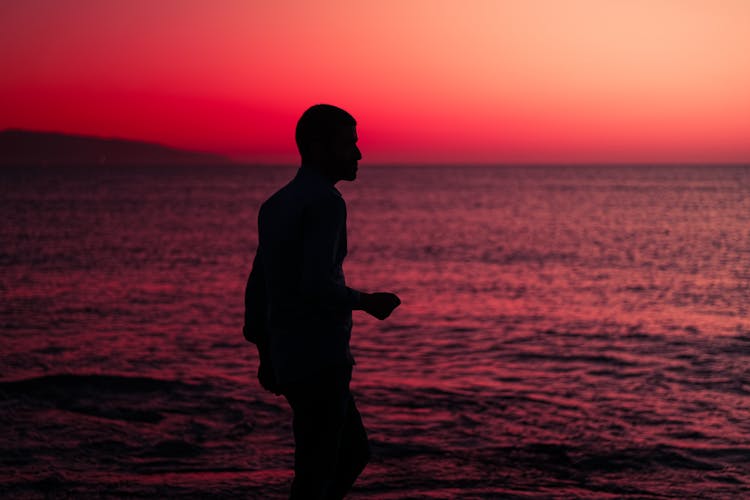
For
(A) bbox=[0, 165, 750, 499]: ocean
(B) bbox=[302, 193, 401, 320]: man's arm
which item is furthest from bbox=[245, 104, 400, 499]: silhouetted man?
(A) bbox=[0, 165, 750, 499]: ocean

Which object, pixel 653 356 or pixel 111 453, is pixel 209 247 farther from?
pixel 111 453

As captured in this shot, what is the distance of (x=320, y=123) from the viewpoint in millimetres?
3463

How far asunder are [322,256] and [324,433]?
0.78 m

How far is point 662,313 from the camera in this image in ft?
62.6

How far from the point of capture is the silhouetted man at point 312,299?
3.22 m

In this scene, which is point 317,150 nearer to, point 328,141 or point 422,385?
point 328,141

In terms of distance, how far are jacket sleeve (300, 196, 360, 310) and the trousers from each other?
328mm

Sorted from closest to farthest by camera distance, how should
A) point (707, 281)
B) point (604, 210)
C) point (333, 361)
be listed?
point (333, 361), point (707, 281), point (604, 210)

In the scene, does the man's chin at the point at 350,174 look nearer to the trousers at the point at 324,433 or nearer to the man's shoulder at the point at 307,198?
the man's shoulder at the point at 307,198

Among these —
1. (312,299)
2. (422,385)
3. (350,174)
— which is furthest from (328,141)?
(422,385)

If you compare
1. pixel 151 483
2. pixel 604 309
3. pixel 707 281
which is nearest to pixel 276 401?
pixel 151 483

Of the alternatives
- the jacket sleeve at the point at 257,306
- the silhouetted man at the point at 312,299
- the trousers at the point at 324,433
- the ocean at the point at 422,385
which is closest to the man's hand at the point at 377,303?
the silhouetted man at the point at 312,299

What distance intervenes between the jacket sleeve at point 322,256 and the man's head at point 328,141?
0.23 m

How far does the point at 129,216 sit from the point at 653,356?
5859 centimetres
